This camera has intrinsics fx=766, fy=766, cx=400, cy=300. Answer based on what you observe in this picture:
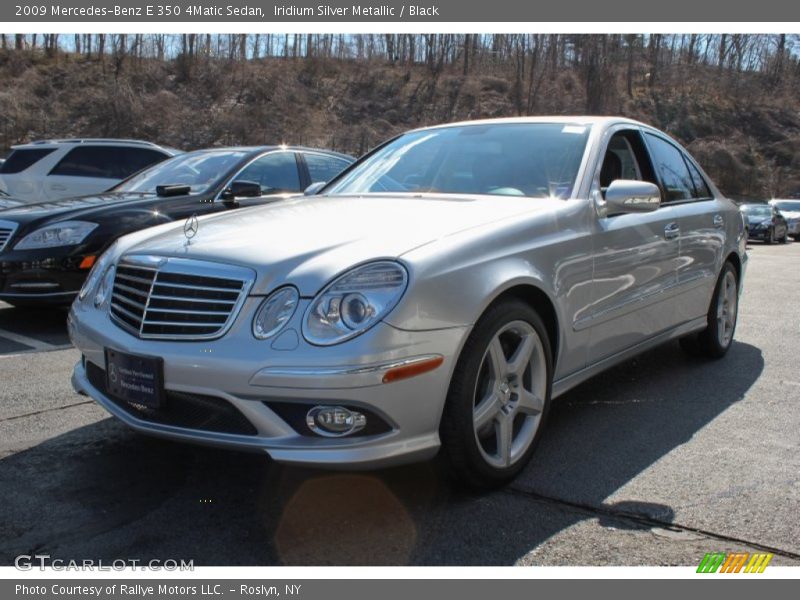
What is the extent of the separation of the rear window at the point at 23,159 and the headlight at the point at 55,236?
577 cm

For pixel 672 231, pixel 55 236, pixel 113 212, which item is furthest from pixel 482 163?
pixel 55 236

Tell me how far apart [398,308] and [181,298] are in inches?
33.2

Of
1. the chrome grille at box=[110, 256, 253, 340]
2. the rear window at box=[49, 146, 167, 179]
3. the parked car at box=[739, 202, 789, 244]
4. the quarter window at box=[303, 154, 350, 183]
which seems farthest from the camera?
the parked car at box=[739, 202, 789, 244]

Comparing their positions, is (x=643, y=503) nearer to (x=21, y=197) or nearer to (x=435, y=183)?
(x=435, y=183)

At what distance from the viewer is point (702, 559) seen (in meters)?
2.62

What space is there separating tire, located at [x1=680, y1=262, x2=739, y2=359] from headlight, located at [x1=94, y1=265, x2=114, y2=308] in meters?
3.90

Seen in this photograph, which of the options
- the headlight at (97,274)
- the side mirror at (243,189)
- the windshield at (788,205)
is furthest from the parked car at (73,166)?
the windshield at (788,205)

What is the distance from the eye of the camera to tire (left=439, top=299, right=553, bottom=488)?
2854 millimetres

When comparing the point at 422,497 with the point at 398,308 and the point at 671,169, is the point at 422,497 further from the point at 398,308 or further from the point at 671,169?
the point at 671,169

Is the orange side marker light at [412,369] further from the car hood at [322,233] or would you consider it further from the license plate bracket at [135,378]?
the license plate bracket at [135,378]

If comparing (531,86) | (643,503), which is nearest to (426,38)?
(531,86)

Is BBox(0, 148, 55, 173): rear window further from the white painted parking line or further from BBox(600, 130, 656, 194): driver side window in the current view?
BBox(600, 130, 656, 194): driver side window

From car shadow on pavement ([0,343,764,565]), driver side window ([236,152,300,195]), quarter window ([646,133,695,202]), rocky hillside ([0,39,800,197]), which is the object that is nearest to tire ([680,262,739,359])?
quarter window ([646,133,695,202])

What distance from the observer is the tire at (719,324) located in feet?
17.5
